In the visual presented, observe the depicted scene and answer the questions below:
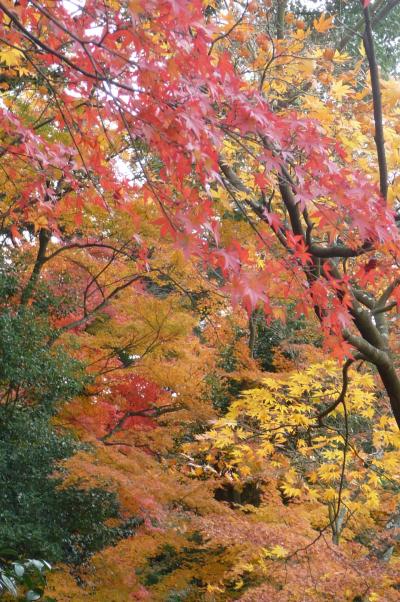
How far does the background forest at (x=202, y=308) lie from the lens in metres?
2.38

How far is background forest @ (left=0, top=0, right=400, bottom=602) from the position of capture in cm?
238

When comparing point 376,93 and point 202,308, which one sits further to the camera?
point 202,308

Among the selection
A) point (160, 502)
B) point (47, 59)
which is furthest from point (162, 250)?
point (47, 59)

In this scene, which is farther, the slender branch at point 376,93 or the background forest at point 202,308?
the slender branch at point 376,93

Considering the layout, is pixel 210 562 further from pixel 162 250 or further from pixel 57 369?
pixel 162 250

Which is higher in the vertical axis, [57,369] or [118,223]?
[118,223]

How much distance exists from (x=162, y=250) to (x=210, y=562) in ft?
11.7

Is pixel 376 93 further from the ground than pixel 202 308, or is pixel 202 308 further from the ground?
pixel 202 308

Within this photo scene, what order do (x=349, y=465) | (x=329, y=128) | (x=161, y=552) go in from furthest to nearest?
(x=161, y=552) → (x=349, y=465) → (x=329, y=128)

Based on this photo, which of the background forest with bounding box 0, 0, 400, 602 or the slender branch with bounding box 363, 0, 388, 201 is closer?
the background forest with bounding box 0, 0, 400, 602

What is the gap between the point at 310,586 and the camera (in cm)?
503

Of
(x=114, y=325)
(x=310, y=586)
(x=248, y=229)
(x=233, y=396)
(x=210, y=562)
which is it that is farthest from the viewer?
(x=233, y=396)

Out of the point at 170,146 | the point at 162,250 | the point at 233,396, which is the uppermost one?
the point at 162,250

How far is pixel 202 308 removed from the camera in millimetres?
8258
